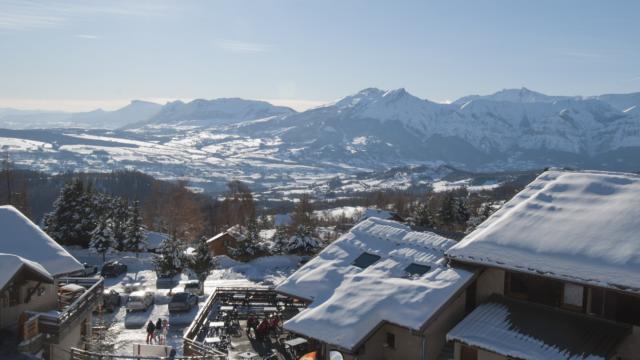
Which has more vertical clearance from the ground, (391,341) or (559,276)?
(559,276)

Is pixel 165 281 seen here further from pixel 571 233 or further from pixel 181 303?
pixel 571 233

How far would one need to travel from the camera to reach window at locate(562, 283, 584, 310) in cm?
1560

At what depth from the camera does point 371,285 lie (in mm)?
18406

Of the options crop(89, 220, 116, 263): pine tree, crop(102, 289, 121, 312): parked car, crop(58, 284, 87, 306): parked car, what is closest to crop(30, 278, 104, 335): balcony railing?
crop(58, 284, 87, 306): parked car

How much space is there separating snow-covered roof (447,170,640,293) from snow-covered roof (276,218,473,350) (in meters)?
1.47

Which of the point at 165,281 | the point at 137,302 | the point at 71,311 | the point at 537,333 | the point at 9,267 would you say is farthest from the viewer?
the point at 165,281

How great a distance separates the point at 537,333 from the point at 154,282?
109ft

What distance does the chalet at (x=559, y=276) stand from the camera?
1442cm

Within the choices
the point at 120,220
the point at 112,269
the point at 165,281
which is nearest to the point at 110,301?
the point at 165,281

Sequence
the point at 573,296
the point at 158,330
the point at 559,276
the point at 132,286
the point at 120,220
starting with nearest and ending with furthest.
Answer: the point at 559,276
the point at 573,296
the point at 158,330
the point at 132,286
the point at 120,220

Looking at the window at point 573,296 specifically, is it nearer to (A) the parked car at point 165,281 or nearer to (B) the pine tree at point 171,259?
(B) the pine tree at point 171,259

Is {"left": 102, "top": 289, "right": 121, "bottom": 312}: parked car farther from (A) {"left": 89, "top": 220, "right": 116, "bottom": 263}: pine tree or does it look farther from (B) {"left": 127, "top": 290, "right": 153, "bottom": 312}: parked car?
(A) {"left": 89, "top": 220, "right": 116, "bottom": 263}: pine tree

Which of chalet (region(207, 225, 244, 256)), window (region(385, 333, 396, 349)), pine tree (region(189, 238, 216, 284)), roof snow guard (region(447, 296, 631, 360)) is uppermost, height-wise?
roof snow guard (region(447, 296, 631, 360))

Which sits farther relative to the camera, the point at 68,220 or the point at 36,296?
the point at 68,220
